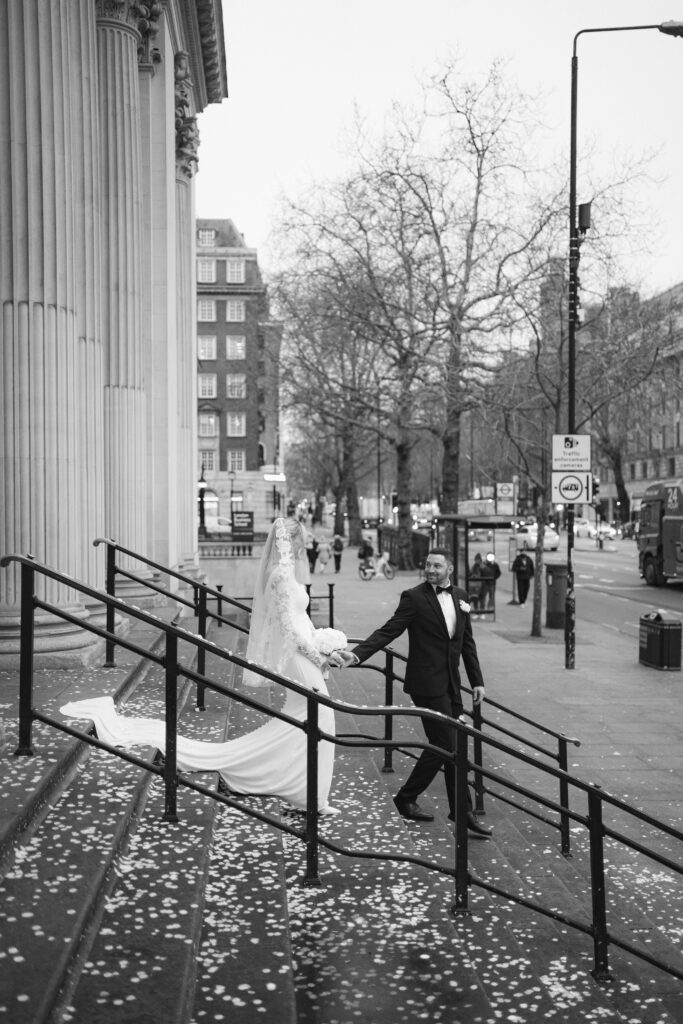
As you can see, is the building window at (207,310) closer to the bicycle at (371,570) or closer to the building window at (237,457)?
the building window at (237,457)

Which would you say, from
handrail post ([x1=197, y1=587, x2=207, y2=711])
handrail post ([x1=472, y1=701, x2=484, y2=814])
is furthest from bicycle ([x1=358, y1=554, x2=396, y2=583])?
handrail post ([x1=472, y1=701, x2=484, y2=814])

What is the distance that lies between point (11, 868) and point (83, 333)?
7.79 meters

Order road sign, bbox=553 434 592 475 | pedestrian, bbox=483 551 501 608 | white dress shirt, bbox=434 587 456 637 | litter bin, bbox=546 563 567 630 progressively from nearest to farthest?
white dress shirt, bbox=434 587 456 637
road sign, bbox=553 434 592 475
litter bin, bbox=546 563 567 630
pedestrian, bbox=483 551 501 608

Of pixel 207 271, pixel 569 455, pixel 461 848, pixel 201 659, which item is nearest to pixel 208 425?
pixel 207 271

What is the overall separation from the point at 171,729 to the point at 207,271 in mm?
89202

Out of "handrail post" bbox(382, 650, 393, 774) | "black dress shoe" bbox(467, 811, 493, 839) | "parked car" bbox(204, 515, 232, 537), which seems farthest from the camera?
"parked car" bbox(204, 515, 232, 537)

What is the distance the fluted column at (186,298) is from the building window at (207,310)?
222 feet

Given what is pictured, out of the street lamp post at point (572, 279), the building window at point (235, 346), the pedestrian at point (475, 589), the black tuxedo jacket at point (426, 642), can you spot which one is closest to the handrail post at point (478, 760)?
the black tuxedo jacket at point (426, 642)

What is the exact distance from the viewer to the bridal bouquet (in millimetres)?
6867

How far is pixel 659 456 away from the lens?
98.2m

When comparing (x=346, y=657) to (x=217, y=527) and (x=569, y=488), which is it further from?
(x=217, y=527)

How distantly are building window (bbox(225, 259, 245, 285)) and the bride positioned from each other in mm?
86428

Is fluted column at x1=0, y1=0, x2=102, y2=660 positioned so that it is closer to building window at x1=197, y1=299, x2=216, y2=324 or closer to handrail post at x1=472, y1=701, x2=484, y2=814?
handrail post at x1=472, y1=701, x2=484, y2=814

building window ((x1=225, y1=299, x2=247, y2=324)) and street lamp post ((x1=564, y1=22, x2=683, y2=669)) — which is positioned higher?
building window ((x1=225, y1=299, x2=247, y2=324))
